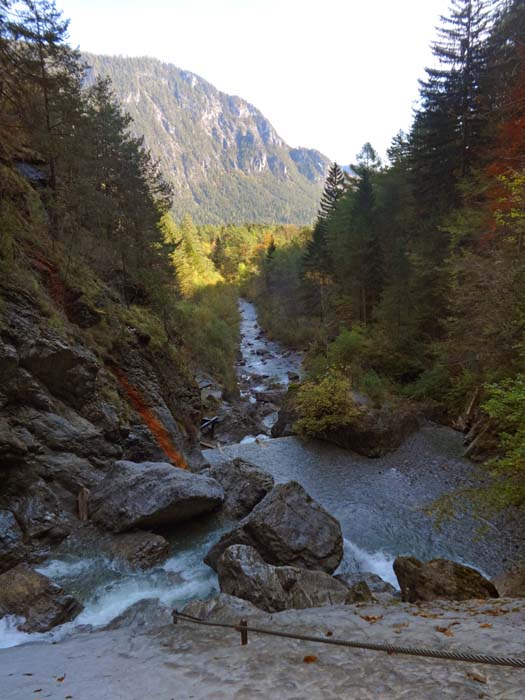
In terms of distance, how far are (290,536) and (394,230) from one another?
2581cm

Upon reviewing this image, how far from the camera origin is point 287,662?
12.9 ft

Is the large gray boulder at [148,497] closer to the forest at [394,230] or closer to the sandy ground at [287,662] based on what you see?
the sandy ground at [287,662]

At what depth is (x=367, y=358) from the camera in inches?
843

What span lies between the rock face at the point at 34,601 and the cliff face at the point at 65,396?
2.73 feet

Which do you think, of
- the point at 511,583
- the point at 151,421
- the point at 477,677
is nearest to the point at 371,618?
the point at 477,677

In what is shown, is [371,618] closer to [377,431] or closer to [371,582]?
[371,582]

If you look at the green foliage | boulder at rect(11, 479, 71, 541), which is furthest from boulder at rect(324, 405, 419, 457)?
boulder at rect(11, 479, 71, 541)

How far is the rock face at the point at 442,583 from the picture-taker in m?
6.40

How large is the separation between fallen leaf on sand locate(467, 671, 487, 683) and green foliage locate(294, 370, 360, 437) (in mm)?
12550

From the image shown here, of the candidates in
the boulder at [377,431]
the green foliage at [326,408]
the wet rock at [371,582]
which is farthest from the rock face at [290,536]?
the green foliage at [326,408]

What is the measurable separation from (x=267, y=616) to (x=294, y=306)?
154 ft

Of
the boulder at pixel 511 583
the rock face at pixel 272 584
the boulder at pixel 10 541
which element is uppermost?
the boulder at pixel 511 583

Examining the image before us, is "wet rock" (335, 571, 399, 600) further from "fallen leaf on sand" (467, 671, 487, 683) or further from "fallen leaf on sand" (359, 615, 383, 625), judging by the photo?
"fallen leaf on sand" (467, 671, 487, 683)

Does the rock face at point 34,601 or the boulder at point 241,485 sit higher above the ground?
the rock face at point 34,601
